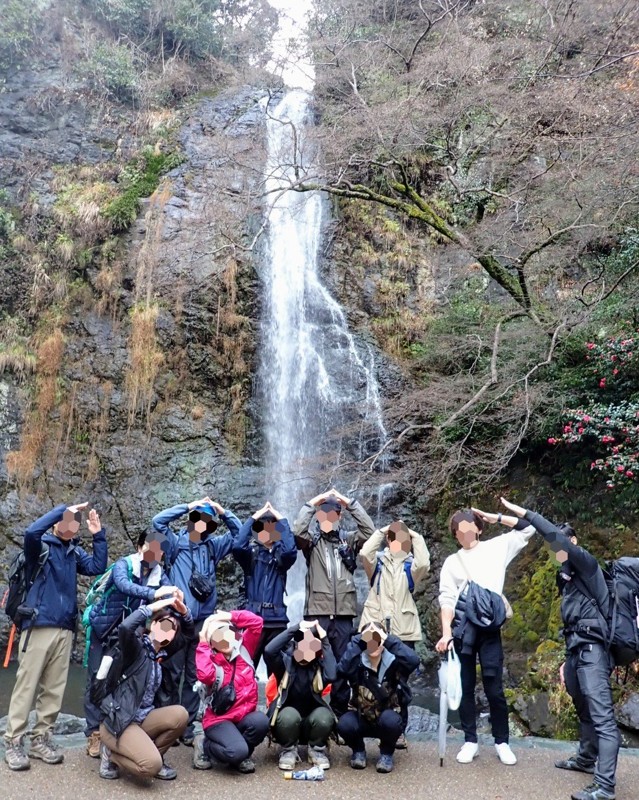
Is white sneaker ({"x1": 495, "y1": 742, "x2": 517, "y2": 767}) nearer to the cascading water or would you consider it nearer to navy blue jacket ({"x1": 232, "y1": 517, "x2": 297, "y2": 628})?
navy blue jacket ({"x1": 232, "y1": 517, "x2": 297, "y2": 628})

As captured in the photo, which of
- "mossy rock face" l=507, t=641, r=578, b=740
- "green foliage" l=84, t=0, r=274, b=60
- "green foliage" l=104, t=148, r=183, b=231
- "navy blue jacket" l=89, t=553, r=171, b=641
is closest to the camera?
"navy blue jacket" l=89, t=553, r=171, b=641

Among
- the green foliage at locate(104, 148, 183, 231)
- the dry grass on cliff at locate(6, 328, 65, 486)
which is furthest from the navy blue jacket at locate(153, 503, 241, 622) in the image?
the green foliage at locate(104, 148, 183, 231)

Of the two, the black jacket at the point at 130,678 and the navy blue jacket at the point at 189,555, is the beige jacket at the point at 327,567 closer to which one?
the navy blue jacket at the point at 189,555

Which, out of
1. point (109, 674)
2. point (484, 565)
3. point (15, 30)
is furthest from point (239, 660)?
point (15, 30)

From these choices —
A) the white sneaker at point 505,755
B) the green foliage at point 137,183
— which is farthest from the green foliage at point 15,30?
the white sneaker at point 505,755

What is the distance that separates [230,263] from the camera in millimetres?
12898

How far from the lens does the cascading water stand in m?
11.3

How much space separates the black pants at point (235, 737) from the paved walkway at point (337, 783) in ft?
0.44

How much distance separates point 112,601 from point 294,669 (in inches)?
53.1

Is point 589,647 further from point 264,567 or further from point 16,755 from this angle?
point 16,755

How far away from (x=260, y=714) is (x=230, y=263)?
9.82 m

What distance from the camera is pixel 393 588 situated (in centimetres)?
495

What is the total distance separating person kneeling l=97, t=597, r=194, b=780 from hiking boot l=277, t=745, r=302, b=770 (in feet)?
2.28

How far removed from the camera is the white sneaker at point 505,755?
4574mm
